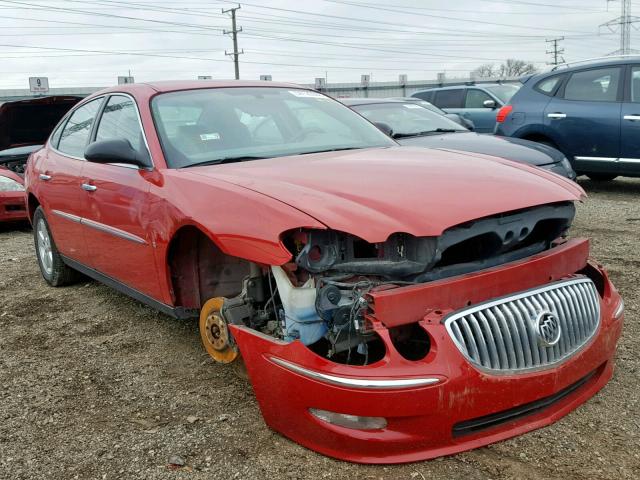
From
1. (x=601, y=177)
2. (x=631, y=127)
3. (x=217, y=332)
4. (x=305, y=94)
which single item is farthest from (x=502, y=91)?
(x=217, y=332)

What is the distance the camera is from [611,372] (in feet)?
9.95

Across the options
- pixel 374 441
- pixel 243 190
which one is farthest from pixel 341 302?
pixel 243 190

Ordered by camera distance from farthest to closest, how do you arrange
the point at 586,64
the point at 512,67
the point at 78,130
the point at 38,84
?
the point at 512,67 < the point at 38,84 < the point at 586,64 < the point at 78,130

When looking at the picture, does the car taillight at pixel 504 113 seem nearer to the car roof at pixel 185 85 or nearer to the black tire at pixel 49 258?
the car roof at pixel 185 85

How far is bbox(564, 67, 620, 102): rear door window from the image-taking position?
26.9 ft

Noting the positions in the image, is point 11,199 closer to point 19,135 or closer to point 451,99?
point 19,135

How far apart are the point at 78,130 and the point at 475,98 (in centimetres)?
1011

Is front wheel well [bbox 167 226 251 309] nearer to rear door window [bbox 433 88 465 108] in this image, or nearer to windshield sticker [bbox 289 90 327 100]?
windshield sticker [bbox 289 90 327 100]

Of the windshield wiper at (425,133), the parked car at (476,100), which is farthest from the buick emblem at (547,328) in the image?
the parked car at (476,100)

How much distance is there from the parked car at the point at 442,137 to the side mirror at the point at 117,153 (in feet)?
9.24

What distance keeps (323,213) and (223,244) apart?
1.65 ft

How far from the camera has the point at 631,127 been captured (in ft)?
26.1

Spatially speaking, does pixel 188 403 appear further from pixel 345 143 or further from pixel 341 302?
pixel 345 143

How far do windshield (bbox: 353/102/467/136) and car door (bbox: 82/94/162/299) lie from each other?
153 inches
